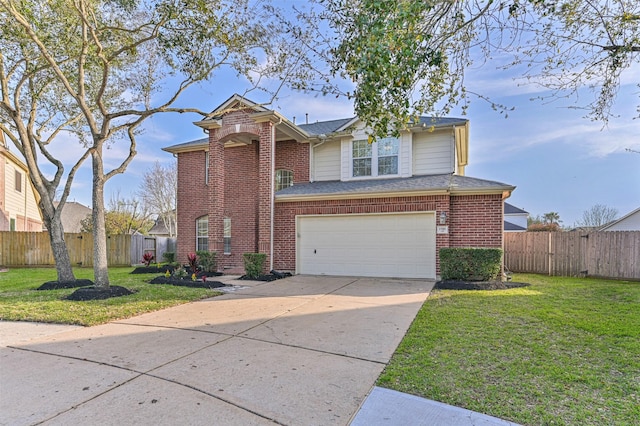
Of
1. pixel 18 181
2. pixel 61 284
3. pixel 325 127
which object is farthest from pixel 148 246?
pixel 18 181

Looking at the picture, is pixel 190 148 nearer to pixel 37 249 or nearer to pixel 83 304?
pixel 37 249

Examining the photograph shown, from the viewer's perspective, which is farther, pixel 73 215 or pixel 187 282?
pixel 73 215

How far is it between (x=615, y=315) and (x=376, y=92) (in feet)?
19.6

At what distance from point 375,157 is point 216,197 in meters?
6.29

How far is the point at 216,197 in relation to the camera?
42.0 ft

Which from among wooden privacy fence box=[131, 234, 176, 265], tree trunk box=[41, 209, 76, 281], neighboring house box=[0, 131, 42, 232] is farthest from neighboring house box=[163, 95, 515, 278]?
neighboring house box=[0, 131, 42, 232]

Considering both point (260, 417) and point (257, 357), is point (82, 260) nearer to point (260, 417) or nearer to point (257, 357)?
point (257, 357)

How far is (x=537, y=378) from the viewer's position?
3.45 metres

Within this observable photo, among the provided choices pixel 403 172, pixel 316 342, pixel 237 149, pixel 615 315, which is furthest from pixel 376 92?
pixel 237 149

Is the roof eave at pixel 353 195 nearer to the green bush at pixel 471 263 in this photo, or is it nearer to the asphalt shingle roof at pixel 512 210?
the green bush at pixel 471 263

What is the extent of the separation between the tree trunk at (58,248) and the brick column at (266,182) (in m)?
5.64

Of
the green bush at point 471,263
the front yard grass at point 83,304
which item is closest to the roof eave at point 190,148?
the front yard grass at point 83,304

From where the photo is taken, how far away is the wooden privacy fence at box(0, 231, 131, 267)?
15633mm

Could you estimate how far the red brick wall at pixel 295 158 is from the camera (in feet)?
44.3
